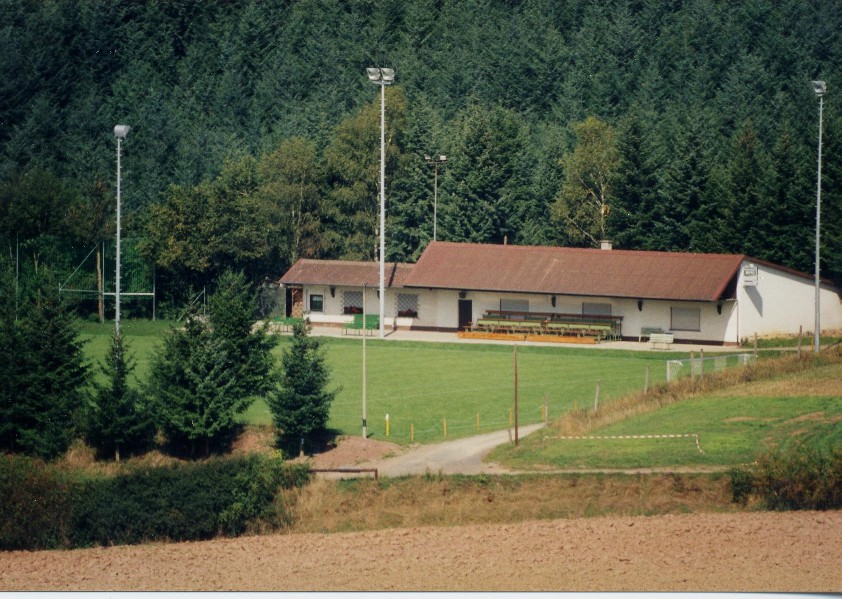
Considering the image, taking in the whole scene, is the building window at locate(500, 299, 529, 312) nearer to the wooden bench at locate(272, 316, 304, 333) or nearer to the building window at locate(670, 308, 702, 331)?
the building window at locate(670, 308, 702, 331)

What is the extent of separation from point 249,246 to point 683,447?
33934mm

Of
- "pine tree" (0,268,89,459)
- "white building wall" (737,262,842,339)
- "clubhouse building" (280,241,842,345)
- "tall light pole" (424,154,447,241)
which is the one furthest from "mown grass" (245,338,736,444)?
"tall light pole" (424,154,447,241)

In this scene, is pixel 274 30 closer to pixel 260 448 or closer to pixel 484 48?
pixel 484 48

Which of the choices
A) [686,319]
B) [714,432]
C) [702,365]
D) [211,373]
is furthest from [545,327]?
[211,373]

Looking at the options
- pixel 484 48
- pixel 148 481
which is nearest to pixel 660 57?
pixel 484 48

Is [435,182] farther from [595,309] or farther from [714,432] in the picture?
[714,432]

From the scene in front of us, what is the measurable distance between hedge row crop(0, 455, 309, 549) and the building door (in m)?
26.8

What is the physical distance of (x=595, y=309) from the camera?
4922 cm

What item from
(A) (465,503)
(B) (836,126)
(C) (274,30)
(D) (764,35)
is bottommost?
(A) (465,503)

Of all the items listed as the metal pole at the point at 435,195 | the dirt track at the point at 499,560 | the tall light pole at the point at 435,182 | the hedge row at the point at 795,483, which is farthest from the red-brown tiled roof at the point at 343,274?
the dirt track at the point at 499,560

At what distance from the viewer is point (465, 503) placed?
24.1 meters

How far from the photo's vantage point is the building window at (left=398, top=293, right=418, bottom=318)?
172ft

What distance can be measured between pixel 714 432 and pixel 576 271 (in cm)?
2224

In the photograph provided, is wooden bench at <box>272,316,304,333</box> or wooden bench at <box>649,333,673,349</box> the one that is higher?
wooden bench at <box>272,316,304,333</box>
